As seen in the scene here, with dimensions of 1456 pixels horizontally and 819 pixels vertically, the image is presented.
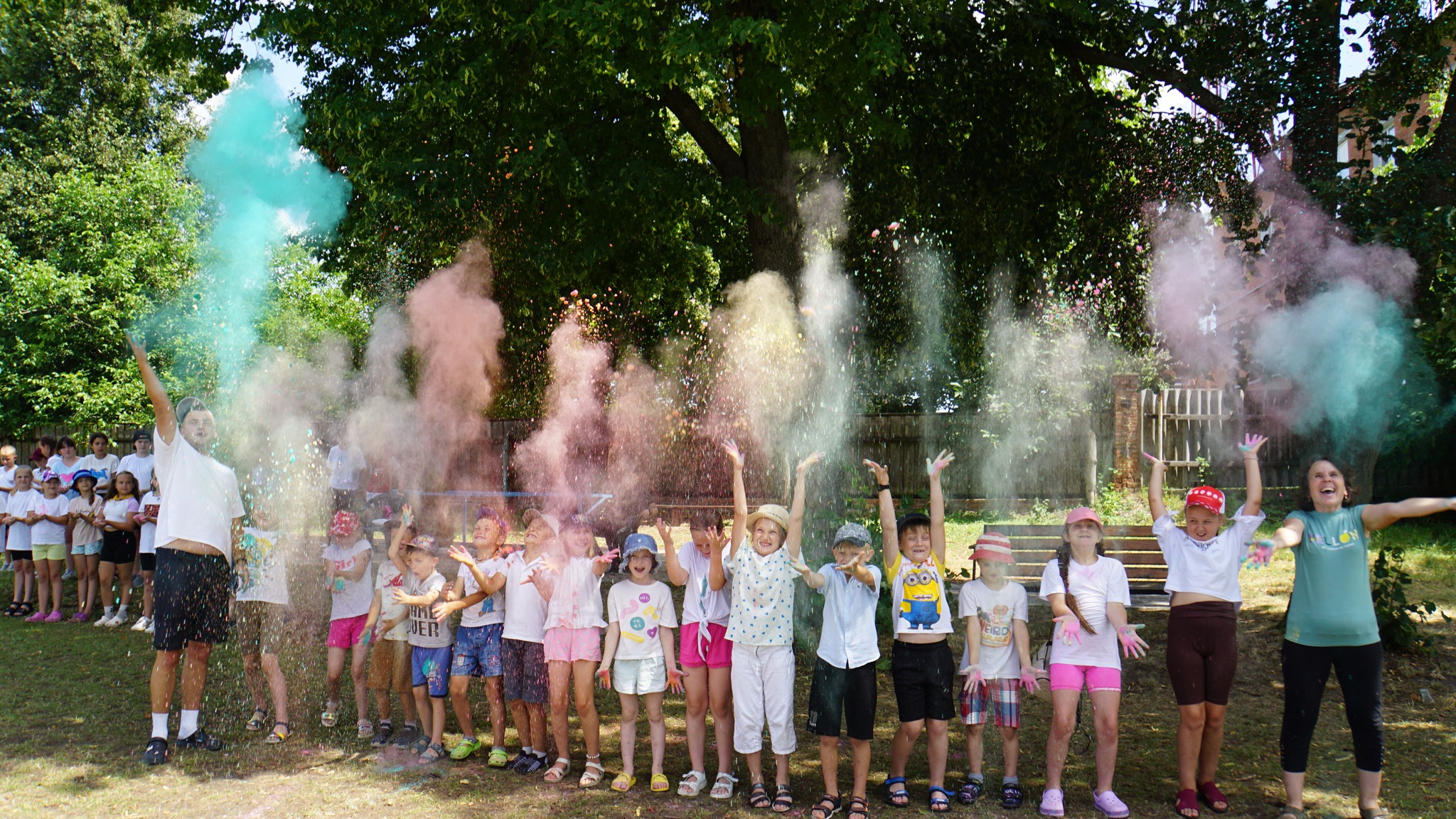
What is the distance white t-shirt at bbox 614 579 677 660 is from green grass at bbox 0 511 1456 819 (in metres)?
0.72

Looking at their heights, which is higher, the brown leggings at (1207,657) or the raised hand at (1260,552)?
the raised hand at (1260,552)

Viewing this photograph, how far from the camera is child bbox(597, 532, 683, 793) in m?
5.16

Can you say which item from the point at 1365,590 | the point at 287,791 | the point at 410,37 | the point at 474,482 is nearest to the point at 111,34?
the point at 474,482

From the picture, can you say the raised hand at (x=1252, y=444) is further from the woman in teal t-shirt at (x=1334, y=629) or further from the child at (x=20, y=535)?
the child at (x=20, y=535)

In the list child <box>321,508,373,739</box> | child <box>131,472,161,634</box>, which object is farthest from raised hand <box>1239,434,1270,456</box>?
child <box>131,472,161,634</box>

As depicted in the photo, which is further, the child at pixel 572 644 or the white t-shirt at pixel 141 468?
the white t-shirt at pixel 141 468

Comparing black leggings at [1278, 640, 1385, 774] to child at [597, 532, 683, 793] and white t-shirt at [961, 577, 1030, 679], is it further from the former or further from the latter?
child at [597, 532, 683, 793]

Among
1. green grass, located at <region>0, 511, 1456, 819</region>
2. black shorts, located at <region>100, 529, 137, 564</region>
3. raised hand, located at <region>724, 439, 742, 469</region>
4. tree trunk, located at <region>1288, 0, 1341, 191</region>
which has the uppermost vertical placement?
tree trunk, located at <region>1288, 0, 1341, 191</region>

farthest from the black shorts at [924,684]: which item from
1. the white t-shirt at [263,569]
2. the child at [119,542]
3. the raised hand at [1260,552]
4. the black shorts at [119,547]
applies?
the black shorts at [119,547]

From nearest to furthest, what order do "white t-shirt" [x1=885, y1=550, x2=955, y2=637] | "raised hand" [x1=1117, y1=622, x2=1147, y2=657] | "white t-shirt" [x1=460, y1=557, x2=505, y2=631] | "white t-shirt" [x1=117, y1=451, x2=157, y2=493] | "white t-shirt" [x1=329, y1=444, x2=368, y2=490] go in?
1. "raised hand" [x1=1117, y1=622, x2=1147, y2=657]
2. "white t-shirt" [x1=885, y1=550, x2=955, y2=637]
3. "white t-shirt" [x1=460, y1=557, x2=505, y2=631]
4. "white t-shirt" [x1=117, y1=451, x2=157, y2=493]
5. "white t-shirt" [x1=329, y1=444, x2=368, y2=490]

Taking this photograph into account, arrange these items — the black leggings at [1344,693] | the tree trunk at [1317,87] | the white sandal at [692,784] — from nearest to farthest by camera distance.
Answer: the black leggings at [1344,693], the white sandal at [692,784], the tree trunk at [1317,87]

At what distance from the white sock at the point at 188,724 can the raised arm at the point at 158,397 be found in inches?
63.0

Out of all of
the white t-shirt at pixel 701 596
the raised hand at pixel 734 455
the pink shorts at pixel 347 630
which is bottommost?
the pink shorts at pixel 347 630

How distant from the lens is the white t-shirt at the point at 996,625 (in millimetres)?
4949
